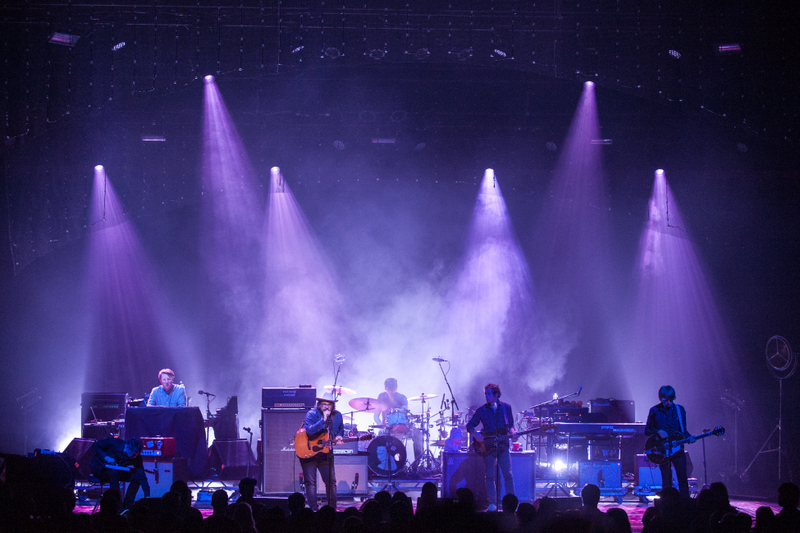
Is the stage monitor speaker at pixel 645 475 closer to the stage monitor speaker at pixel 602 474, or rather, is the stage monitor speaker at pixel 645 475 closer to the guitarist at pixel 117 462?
the stage monitor speaker at pixel 602 474

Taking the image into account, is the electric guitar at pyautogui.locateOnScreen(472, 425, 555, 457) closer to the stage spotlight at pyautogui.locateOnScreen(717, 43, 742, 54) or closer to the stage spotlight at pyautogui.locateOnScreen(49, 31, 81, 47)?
the stage spotlight at pyautogui.locateOnScreen(717, 43, 742, 54)

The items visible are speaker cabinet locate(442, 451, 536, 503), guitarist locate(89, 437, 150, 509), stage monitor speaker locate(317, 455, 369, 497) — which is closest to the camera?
guitarist locate(89, 437, 150, 509)

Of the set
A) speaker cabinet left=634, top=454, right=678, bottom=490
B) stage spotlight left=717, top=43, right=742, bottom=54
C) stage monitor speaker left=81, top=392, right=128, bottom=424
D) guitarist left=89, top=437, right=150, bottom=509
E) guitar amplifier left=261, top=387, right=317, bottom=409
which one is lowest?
speaker cabinet left=634, top=454, right=678, bottom=490

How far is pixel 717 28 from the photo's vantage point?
10344 millimetres

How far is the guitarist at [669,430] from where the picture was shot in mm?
8438

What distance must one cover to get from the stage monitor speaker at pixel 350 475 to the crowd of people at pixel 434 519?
4578mm

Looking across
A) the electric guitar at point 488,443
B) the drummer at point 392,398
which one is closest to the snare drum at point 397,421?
the drummer at point 392,398

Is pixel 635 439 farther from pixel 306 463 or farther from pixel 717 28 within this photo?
pixel 717 28

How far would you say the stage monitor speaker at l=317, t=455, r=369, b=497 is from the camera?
10.0 metres

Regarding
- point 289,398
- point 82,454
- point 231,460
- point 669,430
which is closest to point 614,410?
point 669,430

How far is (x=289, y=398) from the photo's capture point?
10.2 m

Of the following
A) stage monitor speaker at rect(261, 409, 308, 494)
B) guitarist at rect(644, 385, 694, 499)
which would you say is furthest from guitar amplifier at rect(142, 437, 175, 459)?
guitarist at rect(644, 385, 694, 499)

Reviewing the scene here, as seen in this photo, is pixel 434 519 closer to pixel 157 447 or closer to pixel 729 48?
pixel 157 447

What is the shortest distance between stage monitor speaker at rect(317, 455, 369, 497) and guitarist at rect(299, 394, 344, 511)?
793mm
